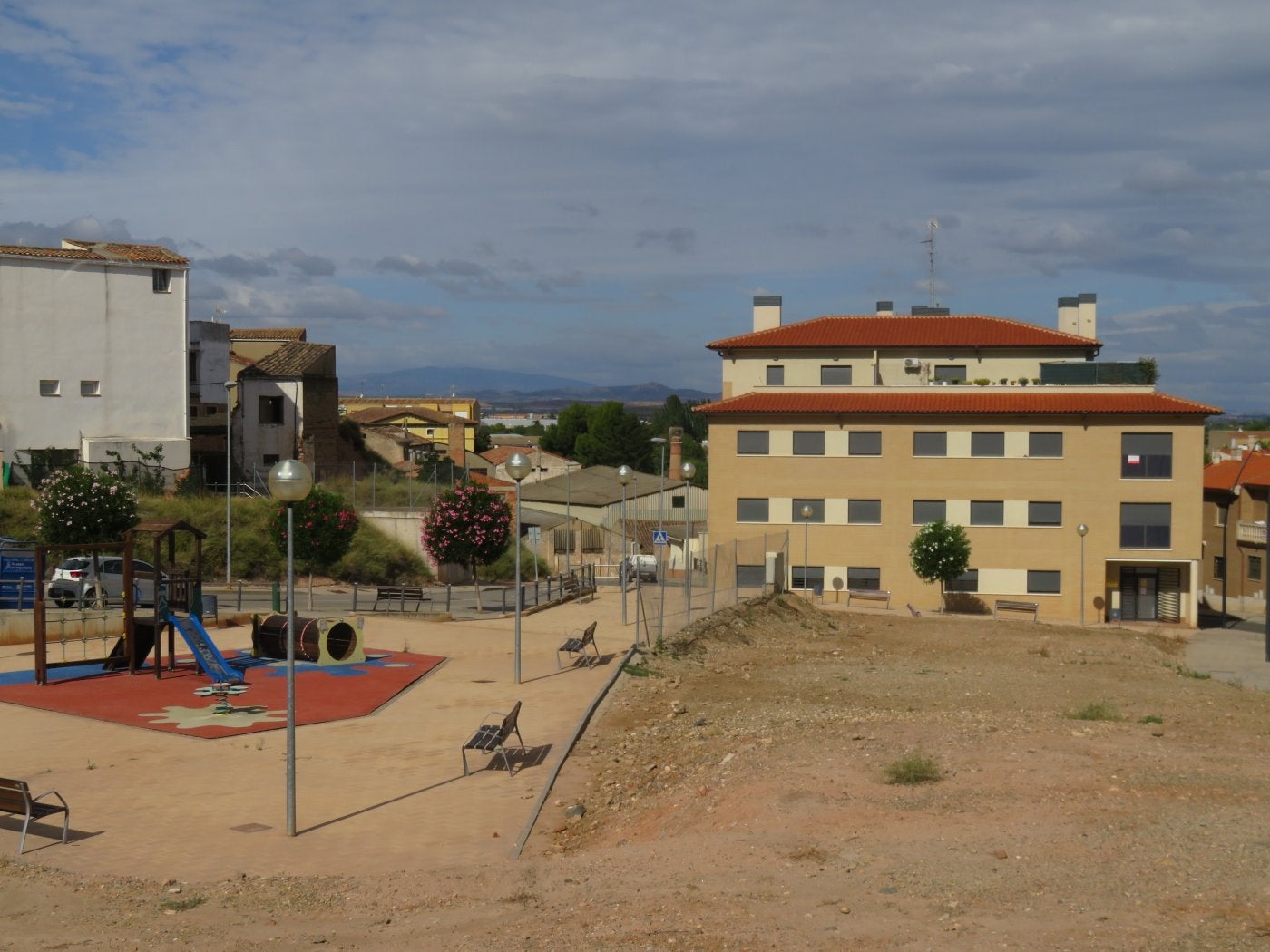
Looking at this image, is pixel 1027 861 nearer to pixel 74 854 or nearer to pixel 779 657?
pixel 74 854

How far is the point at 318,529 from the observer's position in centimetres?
3831

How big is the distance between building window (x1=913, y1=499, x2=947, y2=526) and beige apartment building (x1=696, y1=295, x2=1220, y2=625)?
5 cm

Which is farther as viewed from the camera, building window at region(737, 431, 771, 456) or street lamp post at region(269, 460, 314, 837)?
building window at region(737, 431, 771, 456)

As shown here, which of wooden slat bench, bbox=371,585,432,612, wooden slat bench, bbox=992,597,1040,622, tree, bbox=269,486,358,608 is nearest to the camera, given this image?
wooden slat bench, bbox=371,585,432,612

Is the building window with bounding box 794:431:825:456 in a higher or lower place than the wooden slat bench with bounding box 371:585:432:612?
higher

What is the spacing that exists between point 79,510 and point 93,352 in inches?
675

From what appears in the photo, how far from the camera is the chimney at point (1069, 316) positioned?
58.7 meters

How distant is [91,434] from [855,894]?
4856cm

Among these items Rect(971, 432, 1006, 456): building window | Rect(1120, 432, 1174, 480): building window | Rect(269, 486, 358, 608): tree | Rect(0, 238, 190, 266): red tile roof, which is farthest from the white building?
Rect(1120, 432, 1174, 480): building window

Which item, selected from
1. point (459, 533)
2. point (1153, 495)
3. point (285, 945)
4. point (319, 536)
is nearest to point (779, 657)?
point (459, 533)

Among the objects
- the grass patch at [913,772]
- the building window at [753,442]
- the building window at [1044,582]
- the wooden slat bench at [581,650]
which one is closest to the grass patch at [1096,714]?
the grass patch at [913,772]

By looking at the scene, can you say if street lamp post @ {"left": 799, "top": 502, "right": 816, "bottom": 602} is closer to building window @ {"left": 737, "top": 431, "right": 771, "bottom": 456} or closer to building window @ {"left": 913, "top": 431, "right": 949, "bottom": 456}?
building window @ {"left": 737, "top": 431, "right": 771, "bottom": 456}

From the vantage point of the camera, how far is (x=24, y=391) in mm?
51156

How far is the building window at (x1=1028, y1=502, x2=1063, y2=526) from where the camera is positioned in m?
45.4
